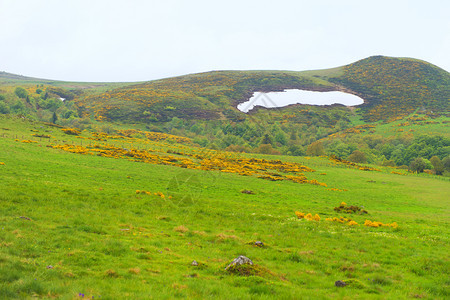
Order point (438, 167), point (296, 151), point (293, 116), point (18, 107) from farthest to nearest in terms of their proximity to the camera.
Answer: point (293, 116)
point (18, 107)
point (296, 151)
point (438, 167)

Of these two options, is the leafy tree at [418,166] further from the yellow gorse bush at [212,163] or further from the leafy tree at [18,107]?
the leafy tree at [18,107]

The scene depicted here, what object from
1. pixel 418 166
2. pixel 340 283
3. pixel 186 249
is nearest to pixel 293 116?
pixel 418 166

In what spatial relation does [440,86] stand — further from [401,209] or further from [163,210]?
[163,210]

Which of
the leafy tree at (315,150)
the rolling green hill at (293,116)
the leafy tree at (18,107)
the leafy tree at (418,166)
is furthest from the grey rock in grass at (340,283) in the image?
the leafy tree at (18,107)

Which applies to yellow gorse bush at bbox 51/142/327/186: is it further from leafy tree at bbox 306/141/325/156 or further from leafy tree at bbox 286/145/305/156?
leafy tree at bbox 286/145/305/156

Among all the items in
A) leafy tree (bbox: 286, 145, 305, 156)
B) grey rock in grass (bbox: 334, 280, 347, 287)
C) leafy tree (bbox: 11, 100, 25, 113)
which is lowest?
leafy tree (bbox: 286, 145, 305, 156)

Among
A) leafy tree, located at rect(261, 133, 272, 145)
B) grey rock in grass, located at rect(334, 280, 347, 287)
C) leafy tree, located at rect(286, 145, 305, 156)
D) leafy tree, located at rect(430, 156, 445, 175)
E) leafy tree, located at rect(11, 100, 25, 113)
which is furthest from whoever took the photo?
leafy tree, located at rect(11, 100, 25, 113)

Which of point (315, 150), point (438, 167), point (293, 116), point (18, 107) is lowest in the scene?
point (438, 167)

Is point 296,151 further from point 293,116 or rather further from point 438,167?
point 293,116

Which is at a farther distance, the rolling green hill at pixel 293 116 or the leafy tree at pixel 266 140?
the rolling green hill at pixel 293 116

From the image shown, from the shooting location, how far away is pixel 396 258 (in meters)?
14.7

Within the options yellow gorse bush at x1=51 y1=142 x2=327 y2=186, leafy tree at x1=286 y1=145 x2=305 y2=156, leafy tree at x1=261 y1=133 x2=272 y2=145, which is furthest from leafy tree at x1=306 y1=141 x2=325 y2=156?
yellow gorse bush at x1=51 y1=142 x2=327 y2=186

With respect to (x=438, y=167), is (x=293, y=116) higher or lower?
higher

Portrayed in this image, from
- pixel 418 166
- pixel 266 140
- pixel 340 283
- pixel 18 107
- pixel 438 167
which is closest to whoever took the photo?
pixel 340 283
